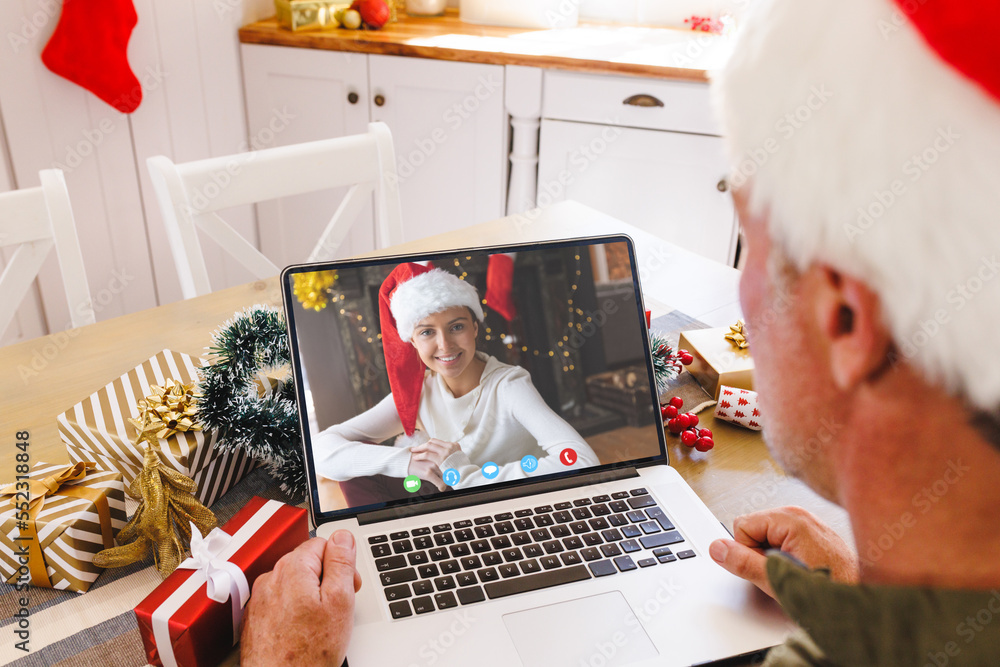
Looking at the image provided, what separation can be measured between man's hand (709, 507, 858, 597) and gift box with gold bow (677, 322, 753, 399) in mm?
255

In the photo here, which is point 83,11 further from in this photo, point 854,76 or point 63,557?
point 854,76

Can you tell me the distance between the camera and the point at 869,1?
8.4 inches

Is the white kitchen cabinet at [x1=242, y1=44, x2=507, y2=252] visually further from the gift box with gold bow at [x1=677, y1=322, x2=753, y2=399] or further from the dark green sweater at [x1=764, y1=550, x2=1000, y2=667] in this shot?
the dark green sweater at [x1=764, y1=550, x2=1000, y2=667]

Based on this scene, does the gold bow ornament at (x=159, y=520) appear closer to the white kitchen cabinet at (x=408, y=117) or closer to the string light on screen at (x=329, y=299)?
the string light on screen at (x=329, y=299)

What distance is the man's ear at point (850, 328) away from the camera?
0.76 ft

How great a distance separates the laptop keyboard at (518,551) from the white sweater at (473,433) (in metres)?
0.05

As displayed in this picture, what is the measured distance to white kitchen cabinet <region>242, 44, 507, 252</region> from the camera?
7.56 ft

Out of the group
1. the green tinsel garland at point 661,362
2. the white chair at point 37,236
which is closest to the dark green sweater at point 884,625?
the green tinsel garland at point 661,362

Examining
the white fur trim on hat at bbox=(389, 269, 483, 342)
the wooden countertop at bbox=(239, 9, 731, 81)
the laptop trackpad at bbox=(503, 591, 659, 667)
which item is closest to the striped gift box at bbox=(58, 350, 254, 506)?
the white fur trim on hat at bbox=(389, 269, 483, 342)

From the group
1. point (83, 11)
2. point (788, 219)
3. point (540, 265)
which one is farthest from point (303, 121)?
point (788, 219)

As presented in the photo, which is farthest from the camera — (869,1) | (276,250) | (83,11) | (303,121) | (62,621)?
(276,250)

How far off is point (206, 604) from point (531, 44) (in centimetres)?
213

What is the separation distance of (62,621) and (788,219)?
26.7 inches

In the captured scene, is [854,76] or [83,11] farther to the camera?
[83,11]
